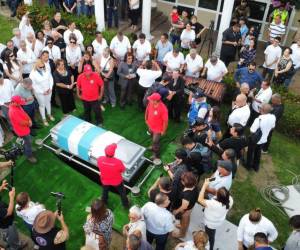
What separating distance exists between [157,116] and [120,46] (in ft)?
10.4

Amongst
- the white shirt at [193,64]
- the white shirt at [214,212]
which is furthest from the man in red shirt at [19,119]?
the white shirt at [193,64]

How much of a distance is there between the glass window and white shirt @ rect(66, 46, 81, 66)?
19.5 feet

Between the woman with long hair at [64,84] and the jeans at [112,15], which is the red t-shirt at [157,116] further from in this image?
the jeans at [112,15]

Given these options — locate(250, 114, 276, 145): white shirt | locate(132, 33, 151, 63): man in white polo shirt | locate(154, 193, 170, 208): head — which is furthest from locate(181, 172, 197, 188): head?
locate(132, 33, 151, 63): man in white polo shirt

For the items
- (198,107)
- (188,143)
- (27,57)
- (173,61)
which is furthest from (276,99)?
(27,57)

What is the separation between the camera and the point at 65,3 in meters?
12.7

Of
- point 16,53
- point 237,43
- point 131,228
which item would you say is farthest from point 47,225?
point 237,43

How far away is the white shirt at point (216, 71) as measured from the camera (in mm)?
9141

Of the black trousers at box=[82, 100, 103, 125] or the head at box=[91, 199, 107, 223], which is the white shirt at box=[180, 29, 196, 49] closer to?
the black trousers at box=[82, 100, 103, 125]

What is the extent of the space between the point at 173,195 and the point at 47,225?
2.10 metres

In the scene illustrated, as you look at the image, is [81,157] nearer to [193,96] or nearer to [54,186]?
[54,186]

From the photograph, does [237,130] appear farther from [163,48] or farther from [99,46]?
[99,46]

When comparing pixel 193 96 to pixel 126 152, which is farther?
pixel 193 96

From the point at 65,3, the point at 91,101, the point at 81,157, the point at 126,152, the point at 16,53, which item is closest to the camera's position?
the point at 126,152
